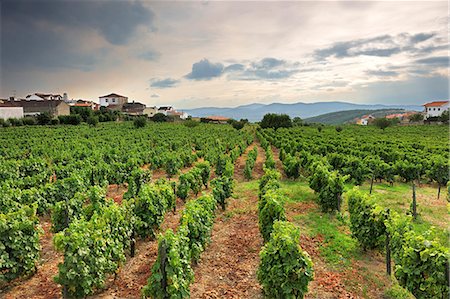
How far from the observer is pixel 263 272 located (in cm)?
709

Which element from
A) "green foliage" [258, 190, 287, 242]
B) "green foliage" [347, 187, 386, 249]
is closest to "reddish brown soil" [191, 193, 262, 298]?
"green foliage" [258, 190, 287, 242]

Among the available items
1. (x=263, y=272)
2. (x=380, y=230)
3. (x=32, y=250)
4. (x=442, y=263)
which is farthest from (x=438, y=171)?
(x=32, y=250)

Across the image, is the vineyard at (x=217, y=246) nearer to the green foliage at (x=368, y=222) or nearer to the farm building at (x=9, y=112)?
the green foliage at (x=368, y=222)

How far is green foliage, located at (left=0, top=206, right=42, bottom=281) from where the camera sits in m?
7.59

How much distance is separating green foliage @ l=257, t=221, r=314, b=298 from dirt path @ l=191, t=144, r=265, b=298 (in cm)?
99

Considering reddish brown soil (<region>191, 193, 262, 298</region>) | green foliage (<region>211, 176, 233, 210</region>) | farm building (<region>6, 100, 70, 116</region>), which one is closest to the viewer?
reddish brown soil (<region>191, 193, 262, 298</region>)

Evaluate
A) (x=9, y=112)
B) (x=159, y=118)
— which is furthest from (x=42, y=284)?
(x=159, y=118)

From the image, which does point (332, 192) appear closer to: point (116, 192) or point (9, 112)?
point (116, 192)

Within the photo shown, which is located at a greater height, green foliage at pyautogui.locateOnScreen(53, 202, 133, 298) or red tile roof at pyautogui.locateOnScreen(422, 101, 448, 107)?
red tile roof at pyautogui.locateOnScreen(422, 101, 448, 107)

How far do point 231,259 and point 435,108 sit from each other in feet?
462

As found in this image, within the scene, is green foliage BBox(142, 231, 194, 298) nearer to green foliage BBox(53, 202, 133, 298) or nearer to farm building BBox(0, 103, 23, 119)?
green foliage BBox(53, 202, 133, 298)

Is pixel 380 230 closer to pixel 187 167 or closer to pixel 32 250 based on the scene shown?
pixel 32 250

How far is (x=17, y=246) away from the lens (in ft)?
25.4

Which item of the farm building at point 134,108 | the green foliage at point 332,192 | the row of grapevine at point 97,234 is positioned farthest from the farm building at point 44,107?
the green foliage at point 332,192
